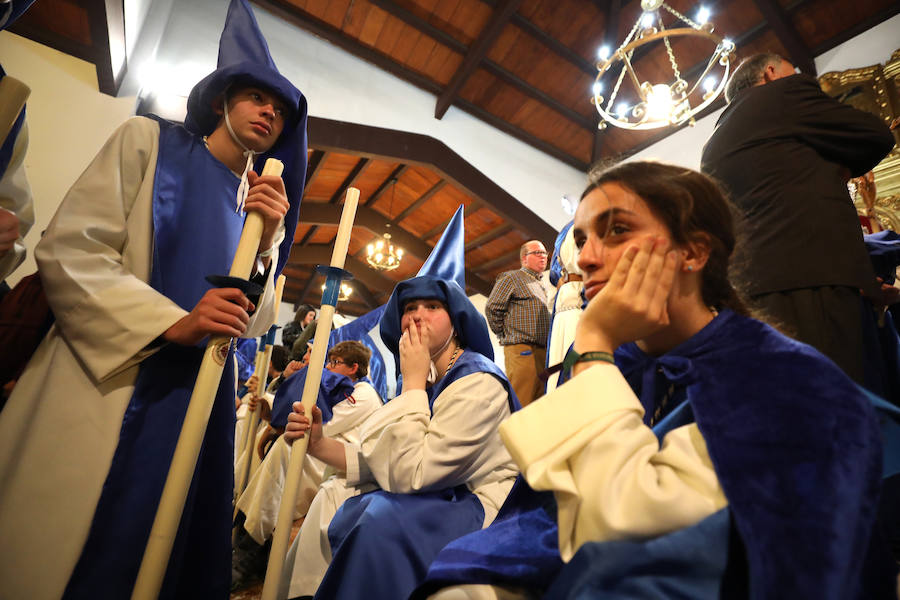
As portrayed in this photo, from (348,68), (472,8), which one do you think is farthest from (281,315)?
(472,8)

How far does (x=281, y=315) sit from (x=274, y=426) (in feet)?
47.1

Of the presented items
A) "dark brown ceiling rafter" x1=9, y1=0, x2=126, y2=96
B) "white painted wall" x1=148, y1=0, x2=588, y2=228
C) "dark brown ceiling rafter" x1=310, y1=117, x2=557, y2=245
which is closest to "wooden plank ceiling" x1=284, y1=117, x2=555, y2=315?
"dark brown ceiling rafter" x1=310, y1=117, x2=557, y2=245

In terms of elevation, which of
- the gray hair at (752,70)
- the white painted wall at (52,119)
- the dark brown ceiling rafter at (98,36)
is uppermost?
→ the dark brown ceiling rafter at (98,36)

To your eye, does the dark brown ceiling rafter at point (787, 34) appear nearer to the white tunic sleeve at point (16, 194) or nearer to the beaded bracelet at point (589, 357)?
the beaded bracelet at point (589, 357)

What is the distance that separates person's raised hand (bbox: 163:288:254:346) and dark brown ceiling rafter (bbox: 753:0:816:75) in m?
6.83

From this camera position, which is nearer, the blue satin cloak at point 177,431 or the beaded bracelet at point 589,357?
the beaded bracelet at point 589,357

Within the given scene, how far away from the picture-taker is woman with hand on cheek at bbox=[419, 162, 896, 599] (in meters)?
0.53

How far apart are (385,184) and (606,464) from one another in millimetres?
9509

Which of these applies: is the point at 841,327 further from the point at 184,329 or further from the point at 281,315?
the point at 281,315

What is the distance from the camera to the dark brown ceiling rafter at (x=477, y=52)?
18.4 feet

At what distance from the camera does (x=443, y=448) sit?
1361mm

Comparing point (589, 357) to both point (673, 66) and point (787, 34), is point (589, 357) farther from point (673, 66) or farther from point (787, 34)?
point (787, 34)

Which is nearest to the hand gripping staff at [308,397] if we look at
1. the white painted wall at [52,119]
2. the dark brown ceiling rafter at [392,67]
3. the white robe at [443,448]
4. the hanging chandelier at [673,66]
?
the white robe at [443,448]

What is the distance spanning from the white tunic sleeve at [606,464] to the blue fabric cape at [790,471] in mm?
29
